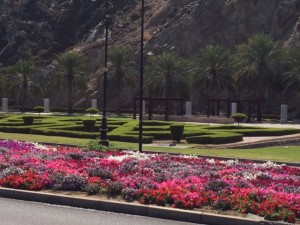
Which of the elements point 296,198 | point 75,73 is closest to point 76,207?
point 296,198

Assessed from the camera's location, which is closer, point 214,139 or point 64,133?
point 214,139

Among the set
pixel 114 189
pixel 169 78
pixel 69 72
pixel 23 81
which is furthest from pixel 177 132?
pixel 23 81

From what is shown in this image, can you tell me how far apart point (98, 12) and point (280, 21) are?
3875 centimetres

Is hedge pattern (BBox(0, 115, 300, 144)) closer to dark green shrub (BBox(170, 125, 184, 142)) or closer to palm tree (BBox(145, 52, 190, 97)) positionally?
dark green shrub (BBox(170, 125, 184, 142))

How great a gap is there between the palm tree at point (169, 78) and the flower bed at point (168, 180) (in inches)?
1883

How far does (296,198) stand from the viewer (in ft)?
35.3

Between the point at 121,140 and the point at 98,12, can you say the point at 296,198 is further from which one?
the point at 98,12

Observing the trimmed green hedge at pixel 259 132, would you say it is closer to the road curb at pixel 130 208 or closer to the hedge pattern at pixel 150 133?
the hedge pattern at pixel 150 133

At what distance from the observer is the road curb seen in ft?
33.3

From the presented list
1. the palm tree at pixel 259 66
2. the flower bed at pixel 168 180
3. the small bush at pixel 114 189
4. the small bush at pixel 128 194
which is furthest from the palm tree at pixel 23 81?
the small bush at pixel 128 194

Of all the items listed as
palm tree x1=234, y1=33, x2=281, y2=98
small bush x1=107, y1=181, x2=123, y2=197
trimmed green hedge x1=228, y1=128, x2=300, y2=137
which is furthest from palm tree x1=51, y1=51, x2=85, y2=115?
small bush x1=107, y1=181, x2=123, y2=197

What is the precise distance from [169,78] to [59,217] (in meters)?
55.9

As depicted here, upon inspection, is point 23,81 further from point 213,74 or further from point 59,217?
point 59,217

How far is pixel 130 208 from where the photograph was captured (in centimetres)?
1122
